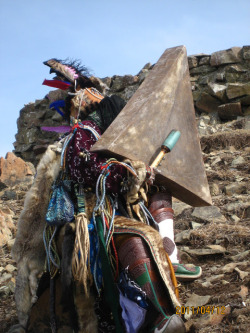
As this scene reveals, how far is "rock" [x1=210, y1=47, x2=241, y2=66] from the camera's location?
9688mm

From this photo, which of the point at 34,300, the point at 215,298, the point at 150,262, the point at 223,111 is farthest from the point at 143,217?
the point at 223,111

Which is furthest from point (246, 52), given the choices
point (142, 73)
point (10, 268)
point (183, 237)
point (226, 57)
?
point (10, 268)

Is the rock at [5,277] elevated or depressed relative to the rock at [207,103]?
depressed

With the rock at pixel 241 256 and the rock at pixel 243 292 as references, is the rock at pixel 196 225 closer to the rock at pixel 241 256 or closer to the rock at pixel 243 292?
the rock at pixel 241 256

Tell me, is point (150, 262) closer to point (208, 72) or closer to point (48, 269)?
point (48, 269)

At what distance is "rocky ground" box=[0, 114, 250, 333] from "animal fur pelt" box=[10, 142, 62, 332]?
62 centimetres

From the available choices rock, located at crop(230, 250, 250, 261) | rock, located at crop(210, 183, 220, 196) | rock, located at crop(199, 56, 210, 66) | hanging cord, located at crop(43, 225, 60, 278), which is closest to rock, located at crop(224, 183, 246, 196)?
rock, located at crop(210, 183, 220, 196)

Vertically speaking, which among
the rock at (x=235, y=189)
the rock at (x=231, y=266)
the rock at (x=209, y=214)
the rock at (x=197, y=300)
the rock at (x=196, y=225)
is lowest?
the rock at (x=197, y=300)

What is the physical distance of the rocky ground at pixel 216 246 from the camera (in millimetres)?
2426

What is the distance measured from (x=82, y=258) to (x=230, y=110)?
23.9ft

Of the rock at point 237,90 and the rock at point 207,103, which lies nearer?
the rock at point 237,90

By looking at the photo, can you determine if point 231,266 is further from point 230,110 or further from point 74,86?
point 230,110

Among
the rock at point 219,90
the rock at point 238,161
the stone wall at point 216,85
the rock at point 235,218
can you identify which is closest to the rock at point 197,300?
the rock at point 235,218

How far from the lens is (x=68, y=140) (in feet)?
Result: 9.47
